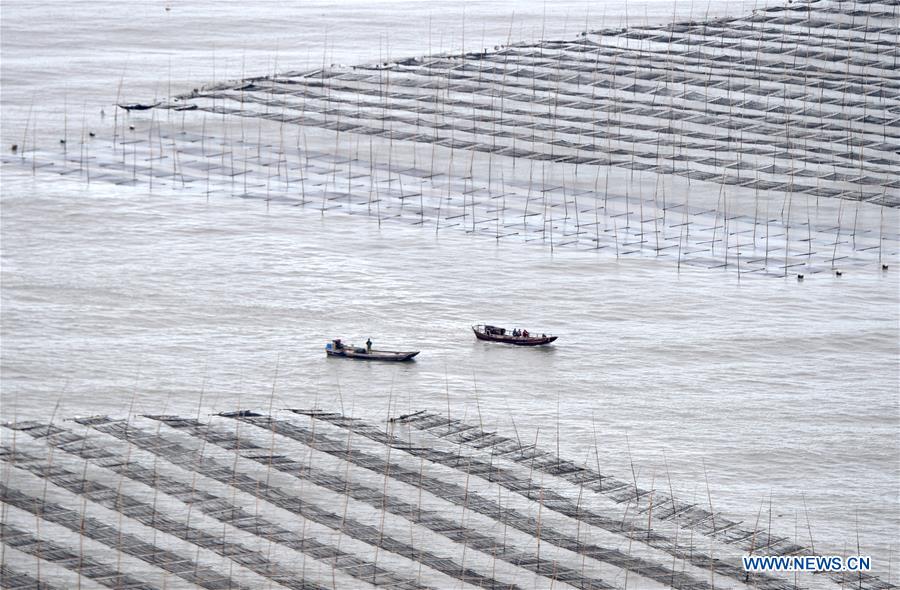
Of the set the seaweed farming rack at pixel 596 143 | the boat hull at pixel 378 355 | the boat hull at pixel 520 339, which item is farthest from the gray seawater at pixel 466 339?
the seaweed farming rack at pixel 596 143

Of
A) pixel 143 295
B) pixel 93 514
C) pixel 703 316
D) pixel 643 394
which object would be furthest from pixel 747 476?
pixel 143 295

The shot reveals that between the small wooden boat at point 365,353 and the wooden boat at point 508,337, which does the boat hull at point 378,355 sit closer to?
the small wooden boat at point 365,353

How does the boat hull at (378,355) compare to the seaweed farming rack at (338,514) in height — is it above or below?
above

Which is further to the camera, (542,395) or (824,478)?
(542,395)

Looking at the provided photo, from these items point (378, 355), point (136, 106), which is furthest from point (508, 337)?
point (136, 106)

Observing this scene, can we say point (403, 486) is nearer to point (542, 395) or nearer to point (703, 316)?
point (542, 395)

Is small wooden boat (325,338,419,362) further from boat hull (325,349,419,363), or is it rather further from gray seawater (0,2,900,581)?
gray seawater (0,2,900,581)
